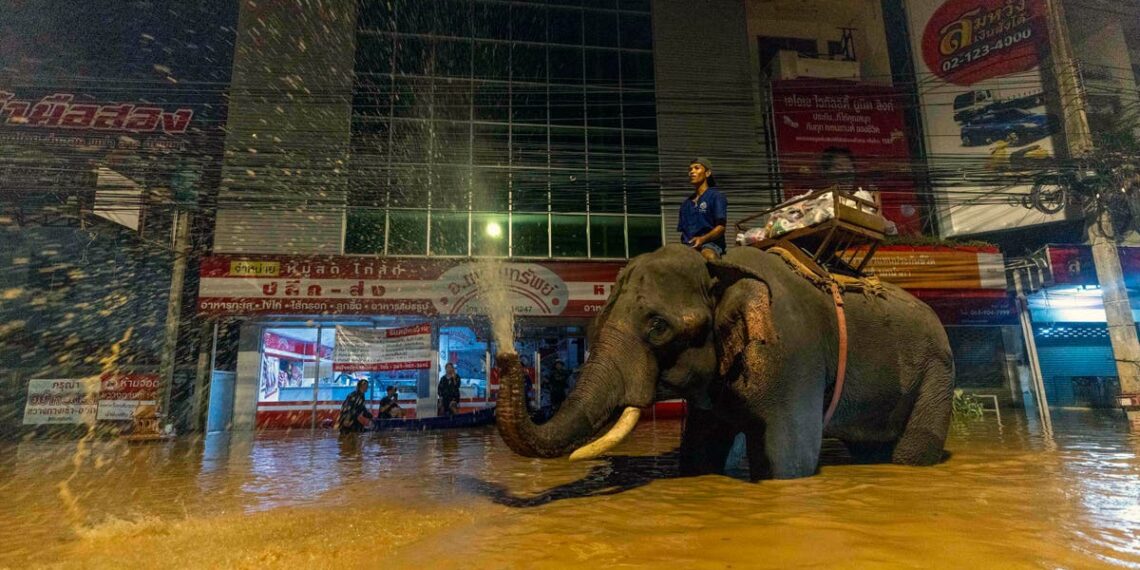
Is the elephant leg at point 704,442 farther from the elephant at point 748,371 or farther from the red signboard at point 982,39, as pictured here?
the red signboard at point 982,39

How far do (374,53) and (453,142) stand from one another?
376 centimetres

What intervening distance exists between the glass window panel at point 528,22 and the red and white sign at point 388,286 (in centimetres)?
820

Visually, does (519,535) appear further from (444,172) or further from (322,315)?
(444,172)

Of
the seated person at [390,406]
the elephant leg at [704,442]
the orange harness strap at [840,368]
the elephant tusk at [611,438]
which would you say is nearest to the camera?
the elephant tusk at [611,438]

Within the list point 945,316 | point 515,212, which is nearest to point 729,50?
point 515,212

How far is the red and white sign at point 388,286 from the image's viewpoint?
585 inches

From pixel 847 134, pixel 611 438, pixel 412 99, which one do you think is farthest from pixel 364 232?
pixel 847 134

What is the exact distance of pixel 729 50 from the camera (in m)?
20.1

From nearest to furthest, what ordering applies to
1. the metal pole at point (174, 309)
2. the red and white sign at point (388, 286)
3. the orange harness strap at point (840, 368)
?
the orange harness strap at point (840, 368)
the metal pole at point (174, 309)
the red and white sign at point (388, 286)

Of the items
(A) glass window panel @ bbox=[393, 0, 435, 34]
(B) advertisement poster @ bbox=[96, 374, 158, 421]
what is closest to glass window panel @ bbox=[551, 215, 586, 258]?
(A) glass window panel @ bbox=[393, 0, 435, 34]

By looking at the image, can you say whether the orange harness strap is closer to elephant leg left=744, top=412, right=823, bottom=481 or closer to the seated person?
elephant leg left=744, top=412, right=823, bottom=481

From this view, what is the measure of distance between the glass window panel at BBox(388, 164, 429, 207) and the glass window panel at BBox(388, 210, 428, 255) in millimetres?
324

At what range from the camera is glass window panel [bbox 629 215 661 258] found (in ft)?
60.1

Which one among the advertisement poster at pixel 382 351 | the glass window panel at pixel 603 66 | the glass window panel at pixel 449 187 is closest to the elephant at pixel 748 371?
the advertisement poster at pixel 382 351
